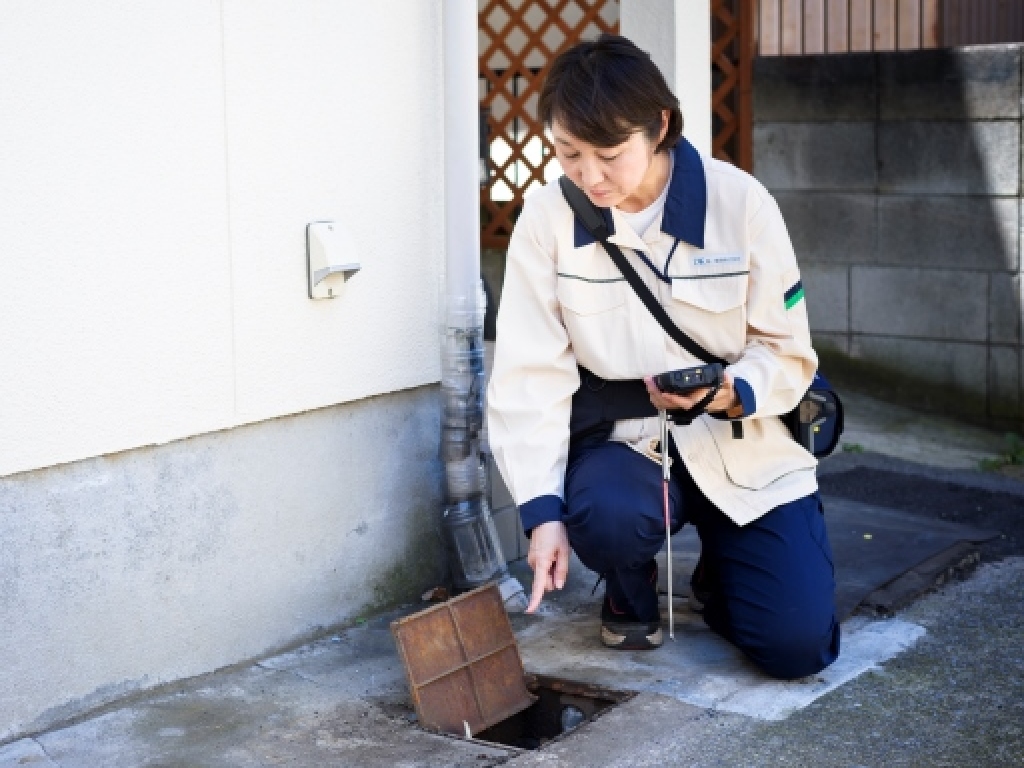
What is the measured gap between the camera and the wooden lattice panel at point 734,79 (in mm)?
7484

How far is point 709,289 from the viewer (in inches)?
146

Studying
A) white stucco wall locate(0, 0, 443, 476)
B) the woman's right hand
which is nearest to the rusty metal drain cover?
the woman's right hand

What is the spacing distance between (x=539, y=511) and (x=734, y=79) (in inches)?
175

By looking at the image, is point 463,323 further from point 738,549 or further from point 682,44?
point 682,44

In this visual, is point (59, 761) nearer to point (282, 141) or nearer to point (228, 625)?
point (228, 625)

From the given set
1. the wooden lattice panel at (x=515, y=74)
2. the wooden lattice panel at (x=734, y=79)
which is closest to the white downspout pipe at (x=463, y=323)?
the wooden lattice panel at (x=515, y=74)

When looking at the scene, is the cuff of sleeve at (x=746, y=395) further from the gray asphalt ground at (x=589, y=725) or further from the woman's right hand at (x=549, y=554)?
the gray asphalt ground at (x=589, y=725)

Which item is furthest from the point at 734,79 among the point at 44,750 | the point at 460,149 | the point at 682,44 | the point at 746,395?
the point at 44,750

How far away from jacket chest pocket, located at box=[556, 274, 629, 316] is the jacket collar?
0.30 feet

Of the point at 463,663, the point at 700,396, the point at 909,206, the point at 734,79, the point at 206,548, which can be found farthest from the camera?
the point at 734,79

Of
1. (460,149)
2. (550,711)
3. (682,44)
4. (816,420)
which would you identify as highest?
(682,44)

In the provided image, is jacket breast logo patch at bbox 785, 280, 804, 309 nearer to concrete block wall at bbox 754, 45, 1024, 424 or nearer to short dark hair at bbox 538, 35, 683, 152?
short dark hair at bbox 538, 35, 683, 152

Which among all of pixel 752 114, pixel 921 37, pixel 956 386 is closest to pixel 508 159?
pixel 752 114

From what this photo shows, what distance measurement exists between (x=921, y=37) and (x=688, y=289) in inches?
179
